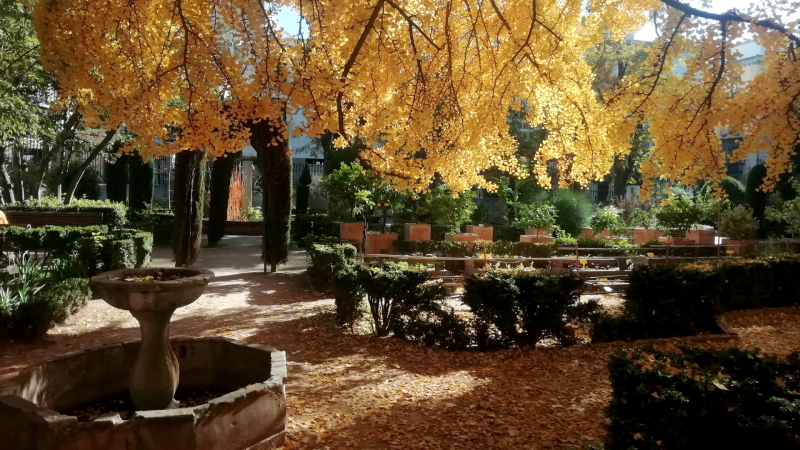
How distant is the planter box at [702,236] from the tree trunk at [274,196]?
438 inches

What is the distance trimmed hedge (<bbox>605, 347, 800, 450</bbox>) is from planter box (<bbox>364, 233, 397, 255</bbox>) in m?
10.4

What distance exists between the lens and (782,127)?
15.9 feet

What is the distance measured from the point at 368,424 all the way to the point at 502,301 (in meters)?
2.71

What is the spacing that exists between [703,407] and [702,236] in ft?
47.4

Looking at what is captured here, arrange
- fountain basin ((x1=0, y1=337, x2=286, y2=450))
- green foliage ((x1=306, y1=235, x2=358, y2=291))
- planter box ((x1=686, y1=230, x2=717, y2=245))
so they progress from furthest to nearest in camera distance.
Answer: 1. planter box ((x1=686, y1=230, x2=717, y2=245))
2. green foliage ((x1=306, y1=235, x2=358, y2=291))
3. fountain basin ((x1=0, y1=337, x2=286, y2=450))

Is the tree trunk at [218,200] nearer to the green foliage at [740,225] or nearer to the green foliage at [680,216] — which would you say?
the green foliage at [680,216]

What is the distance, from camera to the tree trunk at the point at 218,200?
18.5m

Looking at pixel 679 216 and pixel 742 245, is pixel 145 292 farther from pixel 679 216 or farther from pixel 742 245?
pixel 679 216

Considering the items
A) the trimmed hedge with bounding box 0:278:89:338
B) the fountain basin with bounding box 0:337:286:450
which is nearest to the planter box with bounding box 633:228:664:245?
the fountain basin with bounding box 0:337:286:450

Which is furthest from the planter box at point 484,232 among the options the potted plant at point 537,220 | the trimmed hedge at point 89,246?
the trimmed hedge at point 89,246

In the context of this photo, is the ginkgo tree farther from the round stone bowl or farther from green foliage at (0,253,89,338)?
green foliage at (0,253,89,338)

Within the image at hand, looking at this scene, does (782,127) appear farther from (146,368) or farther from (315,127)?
(146,368)

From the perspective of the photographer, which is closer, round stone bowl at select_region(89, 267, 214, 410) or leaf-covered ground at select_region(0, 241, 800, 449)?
round stone bowl at select_region(89, 267, 214, 410)

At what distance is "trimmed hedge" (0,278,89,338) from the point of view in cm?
671
